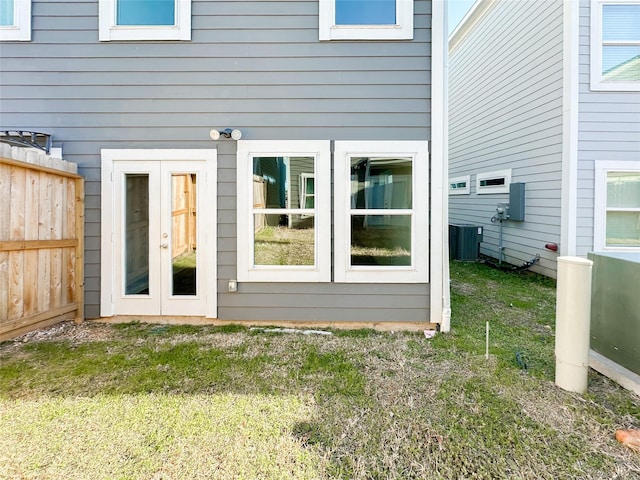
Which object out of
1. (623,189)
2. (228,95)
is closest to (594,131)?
(623,189)

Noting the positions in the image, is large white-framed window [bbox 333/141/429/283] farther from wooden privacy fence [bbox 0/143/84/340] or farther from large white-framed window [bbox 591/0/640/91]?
large white-framed window [bbox 591/0/640/91]

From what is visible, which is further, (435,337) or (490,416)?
(435,337)

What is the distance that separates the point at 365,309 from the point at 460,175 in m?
7.74

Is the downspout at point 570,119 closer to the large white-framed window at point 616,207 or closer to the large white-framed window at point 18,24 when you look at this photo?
the large white-framed window at point 616,207

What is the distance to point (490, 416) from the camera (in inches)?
87.8

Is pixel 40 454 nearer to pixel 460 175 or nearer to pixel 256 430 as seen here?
pixel 256 430

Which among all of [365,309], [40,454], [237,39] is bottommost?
[40,454]

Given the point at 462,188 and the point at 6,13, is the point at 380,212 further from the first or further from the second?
the point at 462,188

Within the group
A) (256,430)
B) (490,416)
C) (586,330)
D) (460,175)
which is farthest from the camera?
(460,175)

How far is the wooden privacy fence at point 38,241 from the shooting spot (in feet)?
10.7

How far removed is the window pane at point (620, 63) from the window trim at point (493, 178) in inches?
94.5

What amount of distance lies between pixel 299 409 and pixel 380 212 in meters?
2.41

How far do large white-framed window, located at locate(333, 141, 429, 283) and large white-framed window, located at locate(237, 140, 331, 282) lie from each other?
20cm

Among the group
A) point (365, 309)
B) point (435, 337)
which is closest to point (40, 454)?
point (365, 309)
